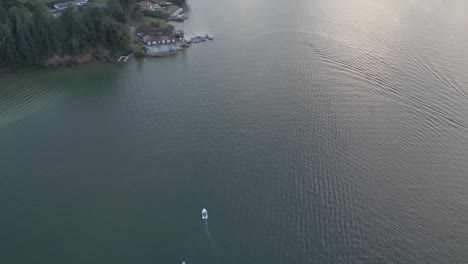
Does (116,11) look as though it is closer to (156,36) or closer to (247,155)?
(156,36)

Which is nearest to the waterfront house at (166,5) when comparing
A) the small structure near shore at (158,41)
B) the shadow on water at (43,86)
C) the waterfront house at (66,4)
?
the waterfront house at (66,4)

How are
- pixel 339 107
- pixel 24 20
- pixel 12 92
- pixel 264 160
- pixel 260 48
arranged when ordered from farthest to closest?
1. pixel 260 48
2. pixel 24 20
3. pixel 12 92
4. pixel 339 107
5. pixel 264 160

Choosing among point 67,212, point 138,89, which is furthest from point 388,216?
point 138,89

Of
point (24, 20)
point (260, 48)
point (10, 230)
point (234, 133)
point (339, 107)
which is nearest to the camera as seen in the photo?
point (10, 230)

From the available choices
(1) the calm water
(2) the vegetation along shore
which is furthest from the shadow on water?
(2) the vegetation along shore

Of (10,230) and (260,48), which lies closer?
(10,230)

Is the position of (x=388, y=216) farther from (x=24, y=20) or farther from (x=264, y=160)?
(x=24, y=20)
